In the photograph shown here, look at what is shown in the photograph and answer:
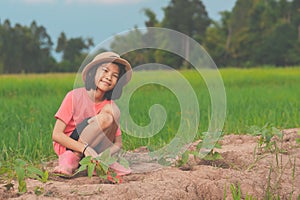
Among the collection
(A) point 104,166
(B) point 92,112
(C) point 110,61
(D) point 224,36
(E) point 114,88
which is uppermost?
(D) point 224,36

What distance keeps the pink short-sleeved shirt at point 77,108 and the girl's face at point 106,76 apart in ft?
0.42

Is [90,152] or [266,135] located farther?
[266,135]

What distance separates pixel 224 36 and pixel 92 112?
3233 cm

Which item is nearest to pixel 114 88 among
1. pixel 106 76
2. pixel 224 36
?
pixel 106 76

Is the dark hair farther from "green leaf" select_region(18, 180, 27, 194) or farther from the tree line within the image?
the tree line

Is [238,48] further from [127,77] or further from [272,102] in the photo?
[127,77]

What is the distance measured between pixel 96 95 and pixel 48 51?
36856mm

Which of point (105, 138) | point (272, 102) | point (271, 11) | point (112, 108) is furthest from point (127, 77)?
point (271, 11)

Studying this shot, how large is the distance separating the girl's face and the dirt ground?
0.52 m

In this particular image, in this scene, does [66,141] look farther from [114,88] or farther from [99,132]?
[114,88]

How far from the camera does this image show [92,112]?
2787mm

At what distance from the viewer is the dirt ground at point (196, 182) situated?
7.39 feet

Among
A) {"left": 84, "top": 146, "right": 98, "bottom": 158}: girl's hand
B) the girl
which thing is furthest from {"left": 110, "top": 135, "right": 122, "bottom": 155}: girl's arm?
{"left": 84, "top": 146, "right": 98, "bottom": 158}: girl's hand

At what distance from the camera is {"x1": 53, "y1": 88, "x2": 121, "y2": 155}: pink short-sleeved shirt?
2.73m
